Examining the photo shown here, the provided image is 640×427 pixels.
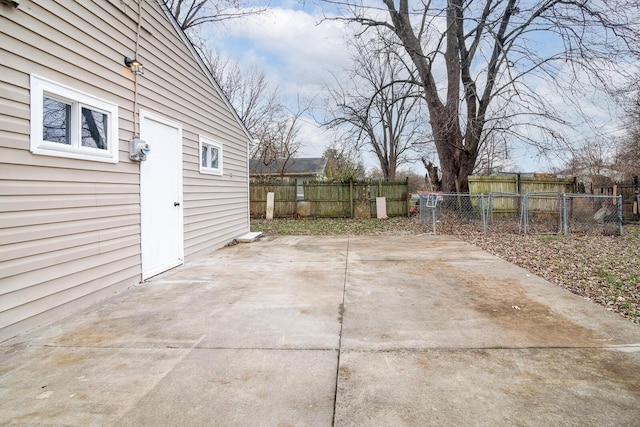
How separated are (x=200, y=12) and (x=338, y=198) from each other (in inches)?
343

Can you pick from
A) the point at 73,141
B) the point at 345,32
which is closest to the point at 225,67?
the point at 345,32

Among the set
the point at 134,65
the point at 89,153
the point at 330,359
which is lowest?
the point at 330,359

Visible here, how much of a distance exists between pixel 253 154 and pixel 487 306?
808 inches

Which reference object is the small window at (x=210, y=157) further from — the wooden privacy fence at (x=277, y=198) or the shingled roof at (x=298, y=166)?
the shingled roof at (x=298, y=166)

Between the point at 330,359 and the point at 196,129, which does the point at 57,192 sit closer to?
the point at 330,359

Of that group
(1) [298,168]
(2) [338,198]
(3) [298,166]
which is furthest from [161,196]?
(3) [298,166]

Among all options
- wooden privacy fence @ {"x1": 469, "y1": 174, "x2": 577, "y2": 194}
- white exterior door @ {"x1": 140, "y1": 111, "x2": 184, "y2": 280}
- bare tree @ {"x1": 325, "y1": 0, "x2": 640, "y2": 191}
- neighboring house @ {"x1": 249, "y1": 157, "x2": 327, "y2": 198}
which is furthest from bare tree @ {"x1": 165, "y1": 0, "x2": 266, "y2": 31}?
neighboring house @ {"x1": 249, "y1": 157, "x2": 327, "y2": 198}

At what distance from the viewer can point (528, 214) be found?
1060 cm

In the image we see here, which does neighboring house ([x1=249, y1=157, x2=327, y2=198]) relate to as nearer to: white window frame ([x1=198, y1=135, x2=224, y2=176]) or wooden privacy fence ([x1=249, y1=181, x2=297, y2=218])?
wooden privacy fence ([x1=249, y1=181, x2=297, y2=218])

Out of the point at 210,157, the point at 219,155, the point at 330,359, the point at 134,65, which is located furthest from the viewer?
the point at 219,155

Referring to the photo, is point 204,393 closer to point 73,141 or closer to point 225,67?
point 73,141

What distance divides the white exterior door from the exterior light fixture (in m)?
0.52

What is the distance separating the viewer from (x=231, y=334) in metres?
2.77

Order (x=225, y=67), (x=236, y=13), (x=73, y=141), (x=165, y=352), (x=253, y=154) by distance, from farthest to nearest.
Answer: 1. (x=253, y=154)
2. (x=225, y=67)
3. (x=236, y=13)
4. (x=73, y=141)
5. (x=165, y=352)
